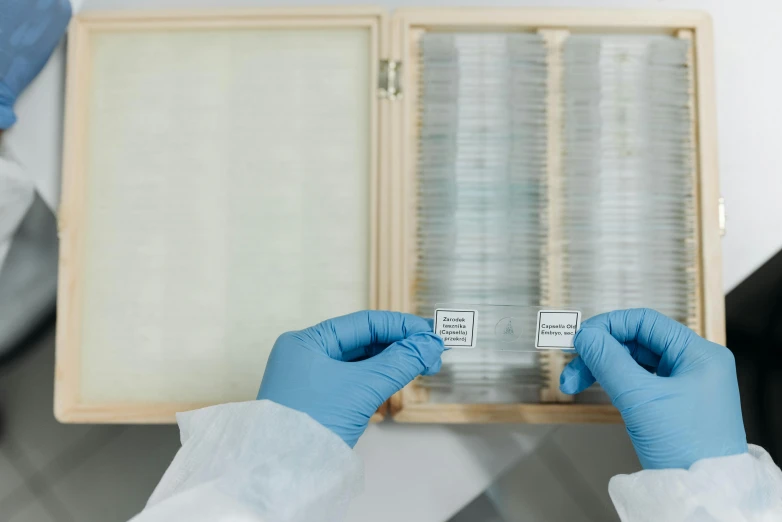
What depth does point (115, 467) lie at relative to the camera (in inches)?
40.5

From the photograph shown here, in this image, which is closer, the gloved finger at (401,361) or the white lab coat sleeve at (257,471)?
the white lab coat sleeve at (257,471)

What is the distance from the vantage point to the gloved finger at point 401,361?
762 mm

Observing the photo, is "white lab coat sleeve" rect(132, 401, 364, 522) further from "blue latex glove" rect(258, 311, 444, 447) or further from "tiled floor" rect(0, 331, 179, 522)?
"tiled floor" rect(0, 331, 179, 522)

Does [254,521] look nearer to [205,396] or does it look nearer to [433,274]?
[205,396]

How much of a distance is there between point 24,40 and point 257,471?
84 centimetres

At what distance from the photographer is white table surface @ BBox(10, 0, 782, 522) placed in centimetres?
98

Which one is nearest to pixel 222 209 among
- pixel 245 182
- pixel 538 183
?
pixel 245 182

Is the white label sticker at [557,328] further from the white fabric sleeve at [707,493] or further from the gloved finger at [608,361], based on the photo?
the white fabric sleeve at [707,493]

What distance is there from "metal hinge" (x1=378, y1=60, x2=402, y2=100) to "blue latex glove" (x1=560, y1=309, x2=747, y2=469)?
47cm

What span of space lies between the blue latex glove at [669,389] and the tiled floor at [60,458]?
769mm

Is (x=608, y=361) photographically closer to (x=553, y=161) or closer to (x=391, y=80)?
(x=553, y=161)

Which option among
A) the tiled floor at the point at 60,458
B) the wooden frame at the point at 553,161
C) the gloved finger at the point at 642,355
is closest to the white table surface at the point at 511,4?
the wooden frame at the point at 553,161

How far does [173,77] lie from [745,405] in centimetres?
117

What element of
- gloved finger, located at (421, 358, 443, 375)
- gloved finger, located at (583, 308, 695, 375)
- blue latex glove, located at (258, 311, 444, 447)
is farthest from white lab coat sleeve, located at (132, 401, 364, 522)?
gloved finger, located at (583, 308, 695, 375)
